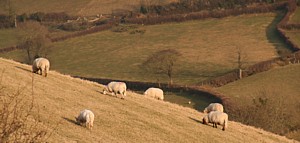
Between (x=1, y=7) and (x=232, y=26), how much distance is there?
7142cm

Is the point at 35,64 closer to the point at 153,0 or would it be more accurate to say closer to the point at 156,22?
the point at 156,22

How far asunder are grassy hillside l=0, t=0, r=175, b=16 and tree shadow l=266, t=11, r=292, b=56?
1981 inches

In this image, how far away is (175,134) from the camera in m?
35.6

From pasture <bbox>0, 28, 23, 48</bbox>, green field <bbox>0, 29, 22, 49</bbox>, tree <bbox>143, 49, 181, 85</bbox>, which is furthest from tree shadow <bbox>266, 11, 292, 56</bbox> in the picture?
green field <bbox>0, 29, 22, 49</bbox>

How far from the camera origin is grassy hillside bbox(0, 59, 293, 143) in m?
30.8

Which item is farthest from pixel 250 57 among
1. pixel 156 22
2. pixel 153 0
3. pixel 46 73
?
pixel 46 73

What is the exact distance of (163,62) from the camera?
119062 mm

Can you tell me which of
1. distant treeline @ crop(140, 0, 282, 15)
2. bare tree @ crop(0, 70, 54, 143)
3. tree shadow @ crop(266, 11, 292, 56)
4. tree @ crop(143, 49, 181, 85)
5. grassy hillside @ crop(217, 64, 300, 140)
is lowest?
tree @ crop(143, 49, 181, 85)

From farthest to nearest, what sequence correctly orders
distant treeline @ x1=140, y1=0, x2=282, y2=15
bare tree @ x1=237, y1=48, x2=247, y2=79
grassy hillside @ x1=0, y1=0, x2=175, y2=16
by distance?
grassy hillside @ x1=0, y1=0, x2=175, y2=16 < distant treeline @ x1=140, y1=0, x2=282, y2=15 < bare tree @ x1=237, y1=48, x2=247, y2=79

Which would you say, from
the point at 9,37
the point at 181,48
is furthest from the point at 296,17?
the point at 9,37

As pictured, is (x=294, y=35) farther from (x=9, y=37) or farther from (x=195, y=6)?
(x=9, y=37)

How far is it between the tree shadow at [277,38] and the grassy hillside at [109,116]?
7487 centimetres

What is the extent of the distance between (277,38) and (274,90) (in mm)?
42318

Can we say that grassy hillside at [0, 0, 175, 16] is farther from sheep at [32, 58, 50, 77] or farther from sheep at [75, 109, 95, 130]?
sheep at [75, 109, 95, 130]
